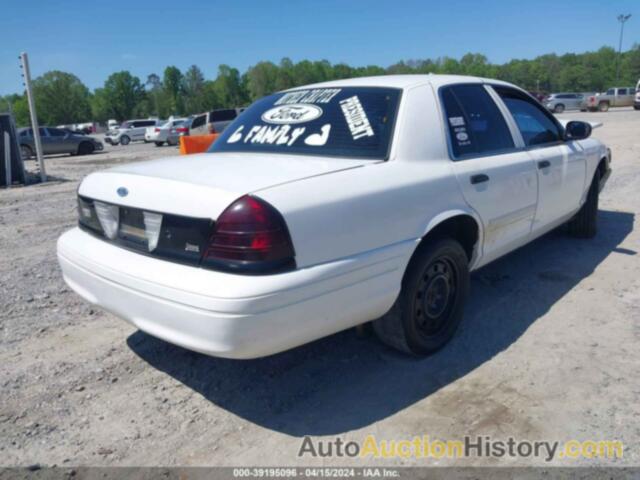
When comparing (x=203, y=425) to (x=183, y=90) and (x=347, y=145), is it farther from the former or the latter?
(x=183, y=90)

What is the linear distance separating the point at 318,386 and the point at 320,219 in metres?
1.12

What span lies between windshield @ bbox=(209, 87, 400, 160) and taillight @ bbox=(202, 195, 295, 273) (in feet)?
2.81

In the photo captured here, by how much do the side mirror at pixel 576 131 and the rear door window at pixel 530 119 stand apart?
7 cm

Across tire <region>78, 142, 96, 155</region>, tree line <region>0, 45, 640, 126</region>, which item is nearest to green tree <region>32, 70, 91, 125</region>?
tree line <region>0, 45, 640, 126</region>

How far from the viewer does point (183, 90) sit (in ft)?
385

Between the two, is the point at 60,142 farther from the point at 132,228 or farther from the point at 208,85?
the point at 208,85

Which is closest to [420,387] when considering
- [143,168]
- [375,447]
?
[375,447]

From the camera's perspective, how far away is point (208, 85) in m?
122

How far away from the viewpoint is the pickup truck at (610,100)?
4047cm

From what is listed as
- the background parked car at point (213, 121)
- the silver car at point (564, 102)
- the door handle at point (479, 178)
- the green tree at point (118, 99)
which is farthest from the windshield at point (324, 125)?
the green tree at point (118, 99)

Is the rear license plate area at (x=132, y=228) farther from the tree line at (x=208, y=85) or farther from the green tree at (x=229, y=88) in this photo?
the green tree at (x=229, y=88)

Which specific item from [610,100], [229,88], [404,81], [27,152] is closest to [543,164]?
[404,81]

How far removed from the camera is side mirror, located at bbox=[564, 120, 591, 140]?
4.59 meters

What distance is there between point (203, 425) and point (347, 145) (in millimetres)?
1740
